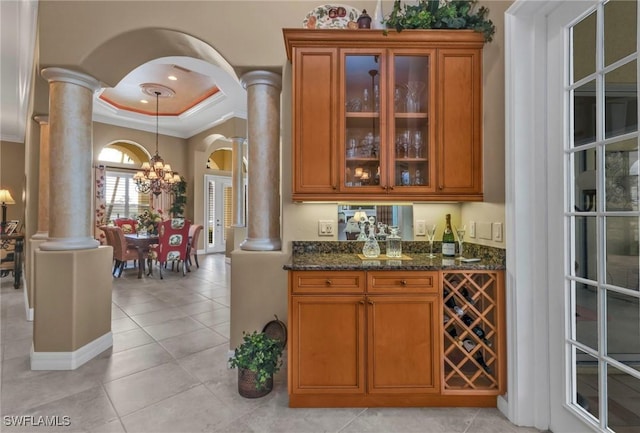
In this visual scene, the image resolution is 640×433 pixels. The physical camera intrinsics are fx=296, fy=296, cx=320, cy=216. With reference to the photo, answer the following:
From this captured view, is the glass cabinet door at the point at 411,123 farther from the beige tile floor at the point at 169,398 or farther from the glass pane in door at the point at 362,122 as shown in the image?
the beige tile floor at the point at 169,398

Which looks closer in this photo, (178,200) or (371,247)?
(371,247)

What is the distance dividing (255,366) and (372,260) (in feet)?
3.49

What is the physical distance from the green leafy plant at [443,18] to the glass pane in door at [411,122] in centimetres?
22

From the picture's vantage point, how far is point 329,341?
187 centimetres

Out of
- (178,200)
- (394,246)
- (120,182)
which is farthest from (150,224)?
(394,246)

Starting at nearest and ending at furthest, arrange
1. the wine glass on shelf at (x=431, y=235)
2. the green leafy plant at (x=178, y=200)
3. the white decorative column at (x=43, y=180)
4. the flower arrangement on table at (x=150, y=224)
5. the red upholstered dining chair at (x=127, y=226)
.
A: 1. the wine glass on shelf at (x=431, y=235)
2. the white decorative column at (x=43, y=180)
3. the flower arrangement on table at (x=150, y=224)
4. the red upholstered dining chair at (x=127, y=226)
5. the green leafy plant at (x=178, y=200)

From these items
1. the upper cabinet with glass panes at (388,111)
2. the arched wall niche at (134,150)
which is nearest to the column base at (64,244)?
the upper cabinet with glass panes at (388,111)

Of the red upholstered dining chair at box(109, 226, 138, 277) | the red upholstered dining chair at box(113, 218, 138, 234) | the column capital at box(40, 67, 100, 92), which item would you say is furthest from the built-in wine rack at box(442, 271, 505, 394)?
the red upholstered dining chair at box(113, 218, 138, 234)

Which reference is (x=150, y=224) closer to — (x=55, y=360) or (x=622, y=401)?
(x=55, y=360)

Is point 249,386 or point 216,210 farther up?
point 216,210

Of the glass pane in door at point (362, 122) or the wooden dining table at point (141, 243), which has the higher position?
the glass pane in door at point (362, 122)

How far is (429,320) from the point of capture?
1858mm

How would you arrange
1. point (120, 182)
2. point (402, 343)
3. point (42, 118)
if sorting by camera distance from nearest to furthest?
1. point (402, 343)
2. point (42, 118)
3. point (120, 182)

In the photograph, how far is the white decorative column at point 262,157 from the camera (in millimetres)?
2490
